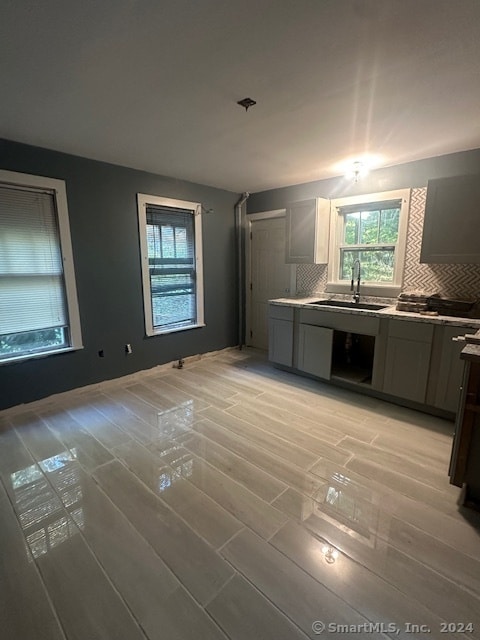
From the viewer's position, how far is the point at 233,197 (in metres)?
4.64

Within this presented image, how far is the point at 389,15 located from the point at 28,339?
3.50m

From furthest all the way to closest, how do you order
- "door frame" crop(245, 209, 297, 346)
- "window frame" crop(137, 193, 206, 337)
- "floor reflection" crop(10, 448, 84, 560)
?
"door frame" crop(245, 209, 297, 346), "window frame" crop(137, 193, 206, 337), "floor reflection" crop(10, 448, 84, 560)

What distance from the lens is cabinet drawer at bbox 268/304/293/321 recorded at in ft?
12.4

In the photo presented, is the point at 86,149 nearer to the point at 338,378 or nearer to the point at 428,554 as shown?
the point at 338,378

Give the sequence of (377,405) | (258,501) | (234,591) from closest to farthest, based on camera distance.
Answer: (234,591), (258,501), (377,405)

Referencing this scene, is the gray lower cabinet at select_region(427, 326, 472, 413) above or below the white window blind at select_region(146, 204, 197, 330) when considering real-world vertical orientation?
below

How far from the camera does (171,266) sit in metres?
4.00

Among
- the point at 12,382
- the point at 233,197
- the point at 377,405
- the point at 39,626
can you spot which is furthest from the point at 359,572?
the point at 233,197

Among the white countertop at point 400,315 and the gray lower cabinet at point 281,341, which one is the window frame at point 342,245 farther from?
the gray lower cabinet at point 281,341

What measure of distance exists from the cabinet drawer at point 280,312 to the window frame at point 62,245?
225 cm

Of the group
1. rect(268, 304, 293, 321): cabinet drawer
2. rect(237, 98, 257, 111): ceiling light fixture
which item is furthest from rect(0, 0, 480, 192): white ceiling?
rect(268, 304, 293, 321): cabinet drawer

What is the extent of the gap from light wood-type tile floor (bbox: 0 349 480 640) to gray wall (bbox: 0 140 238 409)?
0.43 meters

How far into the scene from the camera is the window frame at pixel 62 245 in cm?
269

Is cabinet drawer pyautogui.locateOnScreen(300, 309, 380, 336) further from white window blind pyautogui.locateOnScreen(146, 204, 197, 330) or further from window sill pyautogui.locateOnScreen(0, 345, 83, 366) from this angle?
window sill pyautogui.locateOnScreen(0, 345, 83, 366)
